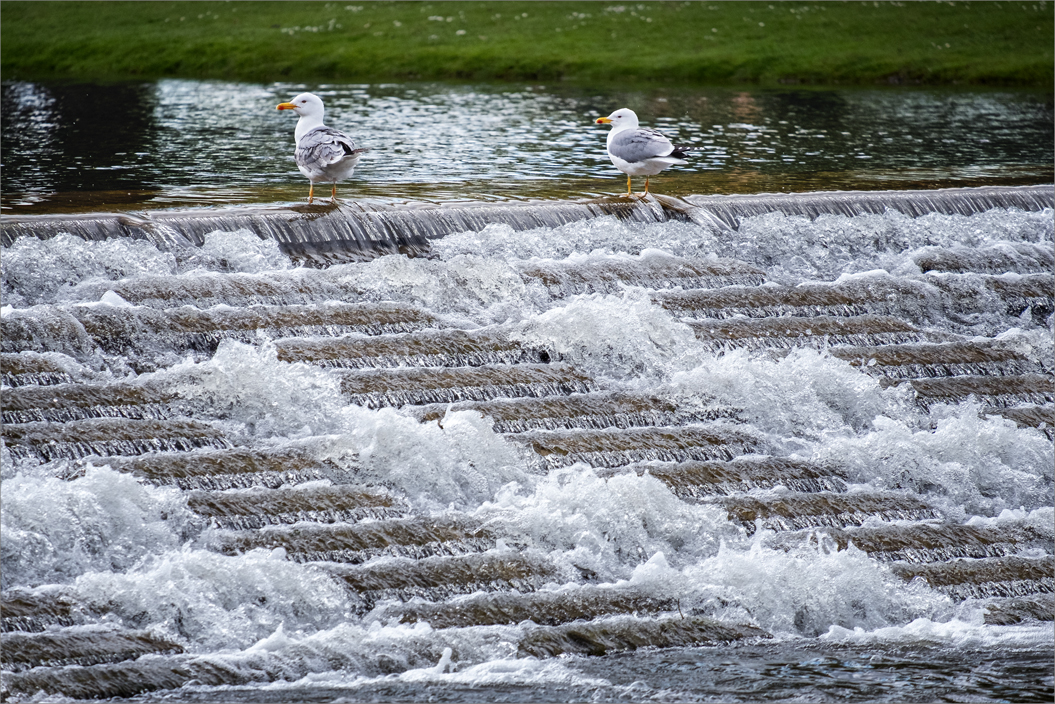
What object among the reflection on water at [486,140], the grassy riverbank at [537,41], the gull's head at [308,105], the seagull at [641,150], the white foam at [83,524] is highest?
the gull's head at [308,105]

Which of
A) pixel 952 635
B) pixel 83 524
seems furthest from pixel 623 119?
pixel 83 524

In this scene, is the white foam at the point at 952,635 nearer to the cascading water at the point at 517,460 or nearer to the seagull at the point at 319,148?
the cascading water at the point at 517,460

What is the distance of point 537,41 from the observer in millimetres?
43062

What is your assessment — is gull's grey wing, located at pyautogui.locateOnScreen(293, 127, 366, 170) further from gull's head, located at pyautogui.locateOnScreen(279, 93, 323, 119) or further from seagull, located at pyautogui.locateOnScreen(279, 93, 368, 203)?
gull's head, located at pyautogui.locateOnScreen(279, 93, 323, 119)

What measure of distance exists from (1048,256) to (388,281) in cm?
881

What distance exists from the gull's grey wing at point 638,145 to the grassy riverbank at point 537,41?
25513 mm

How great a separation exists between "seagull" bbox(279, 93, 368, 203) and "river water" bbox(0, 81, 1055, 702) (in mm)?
502

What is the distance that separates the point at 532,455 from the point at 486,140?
13150 mm

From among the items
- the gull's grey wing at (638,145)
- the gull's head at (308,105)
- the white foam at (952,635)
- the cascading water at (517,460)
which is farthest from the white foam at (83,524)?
the gull's grey wing at (638,145)

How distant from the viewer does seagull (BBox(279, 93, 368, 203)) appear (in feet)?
43.3

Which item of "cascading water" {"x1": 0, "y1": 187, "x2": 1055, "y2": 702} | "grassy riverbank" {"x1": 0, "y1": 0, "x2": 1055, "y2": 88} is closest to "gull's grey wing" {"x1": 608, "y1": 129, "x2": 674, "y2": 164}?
"cascading water" {"x1": 0, "y1": 187, "x2": 1055, "y2": 702}

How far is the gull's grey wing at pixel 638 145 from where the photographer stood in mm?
13914

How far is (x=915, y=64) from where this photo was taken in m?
39.8

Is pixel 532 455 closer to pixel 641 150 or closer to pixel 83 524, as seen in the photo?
pixel 83 524
